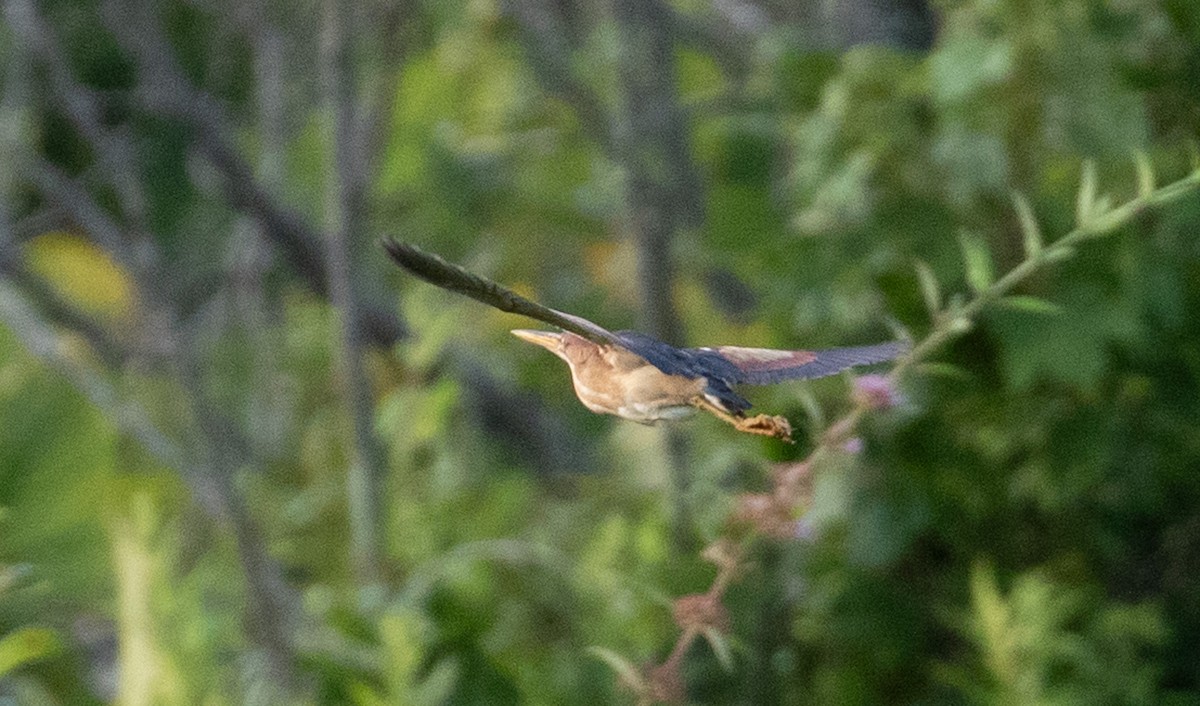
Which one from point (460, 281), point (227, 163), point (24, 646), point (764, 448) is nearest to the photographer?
point (460, 281)

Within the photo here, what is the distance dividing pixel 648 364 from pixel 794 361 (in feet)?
0.15

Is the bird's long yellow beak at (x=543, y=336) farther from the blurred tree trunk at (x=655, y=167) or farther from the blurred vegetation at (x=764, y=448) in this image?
the blurred tree trunk at (x=655, y=167)

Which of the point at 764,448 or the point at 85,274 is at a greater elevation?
the point at 85,274

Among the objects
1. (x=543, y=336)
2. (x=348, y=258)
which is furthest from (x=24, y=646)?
(x=348, y=258)

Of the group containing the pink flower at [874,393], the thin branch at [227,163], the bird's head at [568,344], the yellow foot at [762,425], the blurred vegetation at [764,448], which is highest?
the thin branch at [227,163]

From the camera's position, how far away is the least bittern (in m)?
0.18

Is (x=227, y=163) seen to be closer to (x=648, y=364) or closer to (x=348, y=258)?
(x=348, y=258)

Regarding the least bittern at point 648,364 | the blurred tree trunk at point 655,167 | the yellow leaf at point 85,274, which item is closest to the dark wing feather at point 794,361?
the least bittern at point 648,364

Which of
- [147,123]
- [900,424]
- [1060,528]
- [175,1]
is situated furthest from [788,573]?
[175,1]

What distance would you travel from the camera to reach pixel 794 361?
27cm

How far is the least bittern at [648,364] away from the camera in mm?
180

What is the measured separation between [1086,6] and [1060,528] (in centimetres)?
25

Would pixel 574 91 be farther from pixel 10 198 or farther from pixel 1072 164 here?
pixel 10 198

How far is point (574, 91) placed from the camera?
2.85ft
